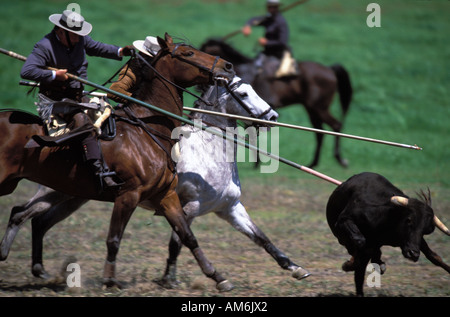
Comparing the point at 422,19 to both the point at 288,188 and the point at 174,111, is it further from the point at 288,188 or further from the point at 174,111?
the point at 174,111

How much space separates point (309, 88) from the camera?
16.8m

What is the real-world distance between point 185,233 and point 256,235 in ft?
3.14

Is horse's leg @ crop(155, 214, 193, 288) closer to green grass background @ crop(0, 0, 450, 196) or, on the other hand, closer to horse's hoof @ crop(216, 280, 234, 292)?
horse's hoof @ crop(216, 280, 234, 292)

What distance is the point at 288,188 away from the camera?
1370cm

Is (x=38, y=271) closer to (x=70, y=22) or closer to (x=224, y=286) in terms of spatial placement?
(x=224, y=286)

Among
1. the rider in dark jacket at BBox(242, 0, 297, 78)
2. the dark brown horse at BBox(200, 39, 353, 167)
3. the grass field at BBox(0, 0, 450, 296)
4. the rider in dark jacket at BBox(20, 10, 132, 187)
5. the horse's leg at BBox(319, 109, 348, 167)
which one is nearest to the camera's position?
the rider in dark jacket at BBox(20, 10, 132, 187)

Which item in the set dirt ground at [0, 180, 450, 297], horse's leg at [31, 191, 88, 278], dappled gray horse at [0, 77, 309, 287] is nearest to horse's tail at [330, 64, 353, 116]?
dirt ground at [0, 180, 450, 297]

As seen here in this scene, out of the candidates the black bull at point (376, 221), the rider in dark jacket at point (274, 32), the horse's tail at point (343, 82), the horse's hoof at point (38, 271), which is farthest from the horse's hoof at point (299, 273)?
the horse's tail at point (343, 82)

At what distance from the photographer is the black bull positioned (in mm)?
6734

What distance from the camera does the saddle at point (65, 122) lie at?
6.48m

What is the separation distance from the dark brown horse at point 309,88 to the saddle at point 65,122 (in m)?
9.11

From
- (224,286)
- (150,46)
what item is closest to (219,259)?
(224,286)

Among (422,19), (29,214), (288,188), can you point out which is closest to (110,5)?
(422,19)

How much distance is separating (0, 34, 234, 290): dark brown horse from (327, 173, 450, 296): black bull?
1325 millimetres
